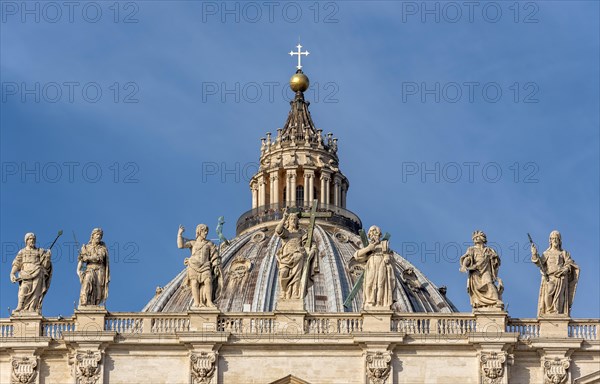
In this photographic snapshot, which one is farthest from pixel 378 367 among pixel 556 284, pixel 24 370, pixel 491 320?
pixel 24 370

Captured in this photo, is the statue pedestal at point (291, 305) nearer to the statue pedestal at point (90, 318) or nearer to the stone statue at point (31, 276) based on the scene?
the statue pedestal at point (90, 318)

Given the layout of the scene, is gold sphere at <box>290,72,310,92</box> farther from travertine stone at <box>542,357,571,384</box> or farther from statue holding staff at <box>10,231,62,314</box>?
travertine stone at <box>542,357,571,384</box>

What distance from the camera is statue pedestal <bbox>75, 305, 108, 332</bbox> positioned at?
259 feet

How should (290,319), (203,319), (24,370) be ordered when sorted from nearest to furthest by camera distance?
(24,370)
(203,319)
(290,319)

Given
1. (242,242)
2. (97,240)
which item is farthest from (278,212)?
(97,240)

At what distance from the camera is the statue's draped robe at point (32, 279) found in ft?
261

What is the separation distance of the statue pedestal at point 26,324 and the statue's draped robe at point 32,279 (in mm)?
432

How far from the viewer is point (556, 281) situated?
261 ft

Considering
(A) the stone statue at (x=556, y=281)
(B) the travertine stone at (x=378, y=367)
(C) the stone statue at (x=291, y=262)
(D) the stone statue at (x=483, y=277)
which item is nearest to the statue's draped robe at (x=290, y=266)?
(C) the stone statue at (x=291, y=262)

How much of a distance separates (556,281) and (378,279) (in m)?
5.95

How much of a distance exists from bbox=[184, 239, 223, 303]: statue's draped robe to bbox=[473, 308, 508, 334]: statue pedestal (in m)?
8.83

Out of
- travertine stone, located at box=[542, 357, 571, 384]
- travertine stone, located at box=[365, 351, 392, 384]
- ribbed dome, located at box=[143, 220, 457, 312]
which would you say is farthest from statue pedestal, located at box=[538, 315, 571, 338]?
ribbed dome, located at box=[143, 220, 457, 312]

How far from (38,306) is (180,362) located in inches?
205

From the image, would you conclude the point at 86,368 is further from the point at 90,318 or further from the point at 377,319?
the point at 377,319
